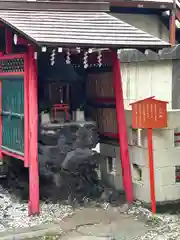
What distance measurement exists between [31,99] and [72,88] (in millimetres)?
1877

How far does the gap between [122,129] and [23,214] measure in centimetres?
264

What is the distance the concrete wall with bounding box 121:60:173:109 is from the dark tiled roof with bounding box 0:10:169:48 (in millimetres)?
717

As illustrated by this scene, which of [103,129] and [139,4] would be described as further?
[139,4]

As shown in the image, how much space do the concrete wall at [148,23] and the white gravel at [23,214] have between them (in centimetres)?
828

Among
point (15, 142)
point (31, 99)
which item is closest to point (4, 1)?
point (31, 99)

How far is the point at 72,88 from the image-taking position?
9.91m

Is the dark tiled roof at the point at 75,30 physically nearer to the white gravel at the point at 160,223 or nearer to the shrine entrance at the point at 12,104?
the shrine entrance at the point at 12,104

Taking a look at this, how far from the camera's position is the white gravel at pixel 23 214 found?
7891 mm

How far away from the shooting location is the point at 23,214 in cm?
834

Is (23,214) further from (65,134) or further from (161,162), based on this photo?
(161,162)

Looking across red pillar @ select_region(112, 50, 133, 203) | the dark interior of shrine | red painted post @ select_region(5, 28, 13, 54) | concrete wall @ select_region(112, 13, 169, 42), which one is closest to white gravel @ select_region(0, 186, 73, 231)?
the dark interior of shrine

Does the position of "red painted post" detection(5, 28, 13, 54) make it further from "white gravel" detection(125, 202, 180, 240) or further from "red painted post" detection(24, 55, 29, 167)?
"white gravel" detection(125, 202, 180, 240)

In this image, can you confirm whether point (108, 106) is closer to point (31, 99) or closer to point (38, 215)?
point (31, 99)

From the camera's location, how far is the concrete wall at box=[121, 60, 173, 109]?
28.3 feet
